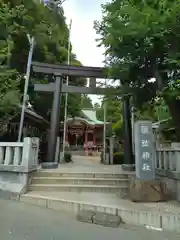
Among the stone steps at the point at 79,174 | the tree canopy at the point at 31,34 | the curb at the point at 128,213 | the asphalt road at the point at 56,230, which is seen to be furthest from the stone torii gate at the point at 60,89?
the asphalt road at the point at 56,230

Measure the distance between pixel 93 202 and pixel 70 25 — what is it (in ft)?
49.0

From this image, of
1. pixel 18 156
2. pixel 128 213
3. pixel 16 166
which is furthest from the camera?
pixel 18 156

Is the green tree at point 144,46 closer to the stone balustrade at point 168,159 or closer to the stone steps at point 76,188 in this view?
the stone balustrade at point 168,159

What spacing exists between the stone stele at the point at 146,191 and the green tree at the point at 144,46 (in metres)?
1.89

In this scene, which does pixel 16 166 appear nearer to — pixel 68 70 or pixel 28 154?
pixel 28 154

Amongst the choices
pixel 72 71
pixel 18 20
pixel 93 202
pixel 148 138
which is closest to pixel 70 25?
pixel 18 20

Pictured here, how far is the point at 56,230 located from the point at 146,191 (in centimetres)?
253

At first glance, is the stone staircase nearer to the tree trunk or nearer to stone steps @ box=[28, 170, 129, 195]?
stone steps @ box=[28, 170, 129, 195]

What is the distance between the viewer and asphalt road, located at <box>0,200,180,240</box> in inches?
152

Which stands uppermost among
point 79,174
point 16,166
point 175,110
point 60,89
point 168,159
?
point 60,89

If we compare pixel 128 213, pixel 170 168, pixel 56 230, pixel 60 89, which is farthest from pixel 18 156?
pixel 170 168

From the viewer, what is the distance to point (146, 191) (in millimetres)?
5730

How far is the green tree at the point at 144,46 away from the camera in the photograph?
16.5 feet

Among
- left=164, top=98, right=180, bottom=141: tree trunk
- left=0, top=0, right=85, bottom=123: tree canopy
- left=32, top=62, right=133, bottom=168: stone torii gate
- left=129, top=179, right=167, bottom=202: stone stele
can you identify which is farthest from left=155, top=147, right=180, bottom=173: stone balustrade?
left=0, top=0, right=85, bottom=123: tree canopy
